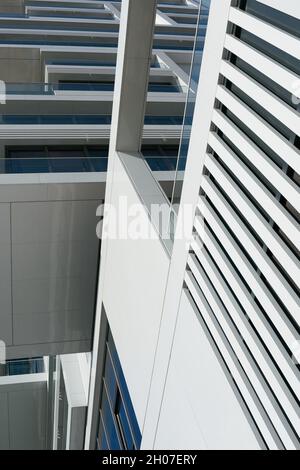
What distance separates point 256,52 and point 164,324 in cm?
243

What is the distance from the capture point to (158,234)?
4.78 meters

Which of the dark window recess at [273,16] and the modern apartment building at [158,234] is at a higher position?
the dark window recess at [273,16]

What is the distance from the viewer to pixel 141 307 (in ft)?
17.4

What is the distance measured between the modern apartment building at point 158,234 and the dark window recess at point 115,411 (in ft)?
0.14

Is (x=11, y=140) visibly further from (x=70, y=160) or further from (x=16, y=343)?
(x=16, y=343)

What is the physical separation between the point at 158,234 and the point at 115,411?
3.21 metres

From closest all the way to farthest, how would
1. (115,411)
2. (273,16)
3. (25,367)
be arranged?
(273,16), (115,411), (25,367)

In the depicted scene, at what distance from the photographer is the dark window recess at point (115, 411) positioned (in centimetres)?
639
